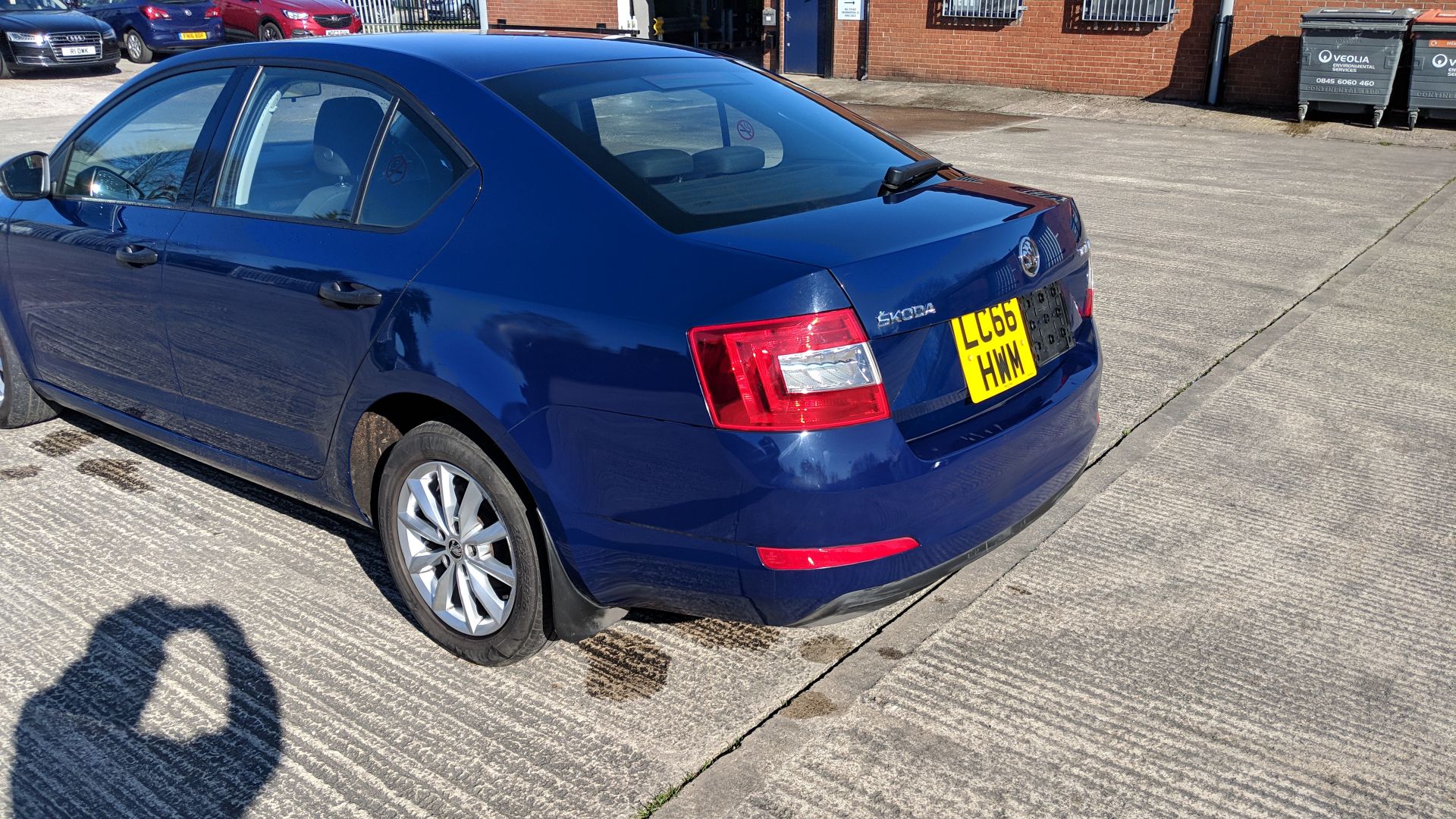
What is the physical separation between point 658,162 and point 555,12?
23.0 metres

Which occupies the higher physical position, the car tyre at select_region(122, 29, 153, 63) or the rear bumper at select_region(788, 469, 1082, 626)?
the car tyre at select_region(122, 29, 153, 63)

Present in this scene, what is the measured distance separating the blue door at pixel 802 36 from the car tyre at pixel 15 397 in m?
17.1

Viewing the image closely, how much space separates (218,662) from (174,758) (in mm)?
441

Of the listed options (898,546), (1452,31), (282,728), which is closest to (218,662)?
(282,728)

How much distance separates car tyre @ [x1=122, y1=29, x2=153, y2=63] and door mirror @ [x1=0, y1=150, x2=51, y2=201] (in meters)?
21.0

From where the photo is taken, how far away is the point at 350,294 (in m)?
3.21

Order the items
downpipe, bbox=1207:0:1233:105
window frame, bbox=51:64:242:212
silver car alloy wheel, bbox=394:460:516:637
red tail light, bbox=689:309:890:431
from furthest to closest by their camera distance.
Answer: downpipe, bbox=1207:0:1233:105 < window frame, bbox=51:64:242:212 < silver car alloy wheel, bbox=394:460:516:637 < red tail light, bbox=689:309:890:431

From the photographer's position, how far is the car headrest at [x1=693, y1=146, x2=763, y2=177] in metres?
3.21

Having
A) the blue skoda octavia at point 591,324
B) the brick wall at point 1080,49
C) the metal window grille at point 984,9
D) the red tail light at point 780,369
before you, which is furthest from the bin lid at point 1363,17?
the red tail light at point 780,369

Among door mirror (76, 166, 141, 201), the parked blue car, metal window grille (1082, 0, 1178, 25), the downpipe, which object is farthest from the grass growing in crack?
the parked blue car

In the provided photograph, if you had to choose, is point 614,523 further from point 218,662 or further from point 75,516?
point 75,516

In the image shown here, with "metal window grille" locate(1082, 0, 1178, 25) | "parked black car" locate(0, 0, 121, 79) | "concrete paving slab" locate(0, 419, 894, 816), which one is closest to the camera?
"concrete paving slab" locate(0, 419, 894, 816)

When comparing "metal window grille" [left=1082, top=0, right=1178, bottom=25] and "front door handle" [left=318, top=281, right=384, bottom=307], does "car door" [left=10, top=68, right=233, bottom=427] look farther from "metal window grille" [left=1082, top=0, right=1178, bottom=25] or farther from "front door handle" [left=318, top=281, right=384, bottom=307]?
"metal window grille" [left=1082, top=0, right=1178, bottom=25]

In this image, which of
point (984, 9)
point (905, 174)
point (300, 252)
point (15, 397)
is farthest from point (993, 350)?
point (984, 9)
